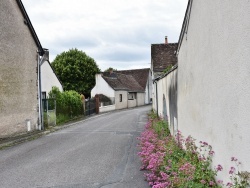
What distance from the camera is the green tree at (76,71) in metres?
52.4

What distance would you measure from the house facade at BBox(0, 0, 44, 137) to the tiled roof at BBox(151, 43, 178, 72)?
14151 mm

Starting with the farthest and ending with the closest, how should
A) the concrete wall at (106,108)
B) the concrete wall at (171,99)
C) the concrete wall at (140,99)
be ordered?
the concrete wall at (140,99), the concrete wall at (106,108), the concrete wall at (171,99)

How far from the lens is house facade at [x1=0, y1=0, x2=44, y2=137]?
13.5 metres

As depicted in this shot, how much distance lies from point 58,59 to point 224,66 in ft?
175

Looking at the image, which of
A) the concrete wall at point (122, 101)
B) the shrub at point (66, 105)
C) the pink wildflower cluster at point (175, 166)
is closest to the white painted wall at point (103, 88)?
the concrete wall at point (122, 101)

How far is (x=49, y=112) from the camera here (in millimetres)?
18906

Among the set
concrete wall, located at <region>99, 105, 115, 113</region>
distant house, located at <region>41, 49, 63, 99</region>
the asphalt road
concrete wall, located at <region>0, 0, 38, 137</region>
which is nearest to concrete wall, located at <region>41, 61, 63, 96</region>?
distant house, located at <region>41, 49, 63, 99</region>

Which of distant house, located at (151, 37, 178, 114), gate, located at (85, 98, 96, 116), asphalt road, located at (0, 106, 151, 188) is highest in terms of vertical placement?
distant house, located at (151, 37, 178, 114)

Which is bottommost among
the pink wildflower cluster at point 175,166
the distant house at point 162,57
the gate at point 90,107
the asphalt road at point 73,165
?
the asphalt road at point 73,165

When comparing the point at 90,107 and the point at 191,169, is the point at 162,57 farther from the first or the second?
the point at 191,169

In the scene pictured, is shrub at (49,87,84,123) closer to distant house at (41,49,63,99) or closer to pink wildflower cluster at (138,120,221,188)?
distant house at (41,49,63,99)

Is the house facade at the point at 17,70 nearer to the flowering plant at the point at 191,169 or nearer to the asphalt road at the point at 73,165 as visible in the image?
the asphalt road at the point at 73,165

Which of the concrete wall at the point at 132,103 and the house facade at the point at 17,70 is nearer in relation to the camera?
the house facade at the point at 17,70

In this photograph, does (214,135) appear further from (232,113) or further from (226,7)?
(226,7)
